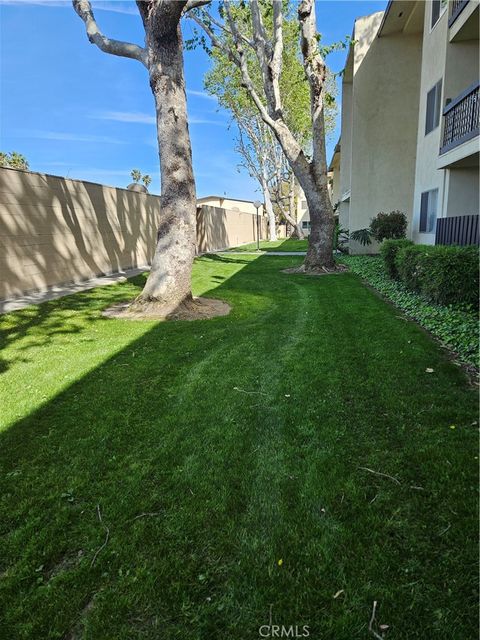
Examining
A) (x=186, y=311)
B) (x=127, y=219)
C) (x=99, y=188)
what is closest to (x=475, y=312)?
(x=186, y=311)

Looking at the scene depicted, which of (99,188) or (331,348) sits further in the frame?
(99,188)

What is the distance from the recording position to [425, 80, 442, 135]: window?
35.0ft

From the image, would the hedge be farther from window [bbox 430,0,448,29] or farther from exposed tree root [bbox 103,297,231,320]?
window [bbox 430,0,448,29]

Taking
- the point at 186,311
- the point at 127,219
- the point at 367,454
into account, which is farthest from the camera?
the point at 127,219

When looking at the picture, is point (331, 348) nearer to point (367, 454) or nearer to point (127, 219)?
point (367, 454)

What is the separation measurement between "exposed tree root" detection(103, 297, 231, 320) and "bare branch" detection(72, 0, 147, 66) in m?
4.18

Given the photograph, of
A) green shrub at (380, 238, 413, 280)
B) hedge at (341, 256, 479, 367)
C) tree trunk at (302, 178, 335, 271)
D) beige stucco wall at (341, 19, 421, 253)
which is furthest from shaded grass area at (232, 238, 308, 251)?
hedge at (341, 256, 479, 367)

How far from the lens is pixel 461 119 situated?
8.96m

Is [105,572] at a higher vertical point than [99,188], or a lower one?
lower

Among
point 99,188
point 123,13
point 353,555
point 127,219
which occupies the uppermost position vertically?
point 123,13

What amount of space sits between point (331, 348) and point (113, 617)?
3.83 m

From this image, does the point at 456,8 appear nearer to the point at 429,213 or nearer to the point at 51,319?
the point at 429,213

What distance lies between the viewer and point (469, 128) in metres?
8.58

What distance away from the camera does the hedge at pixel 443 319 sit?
4.71 metres
